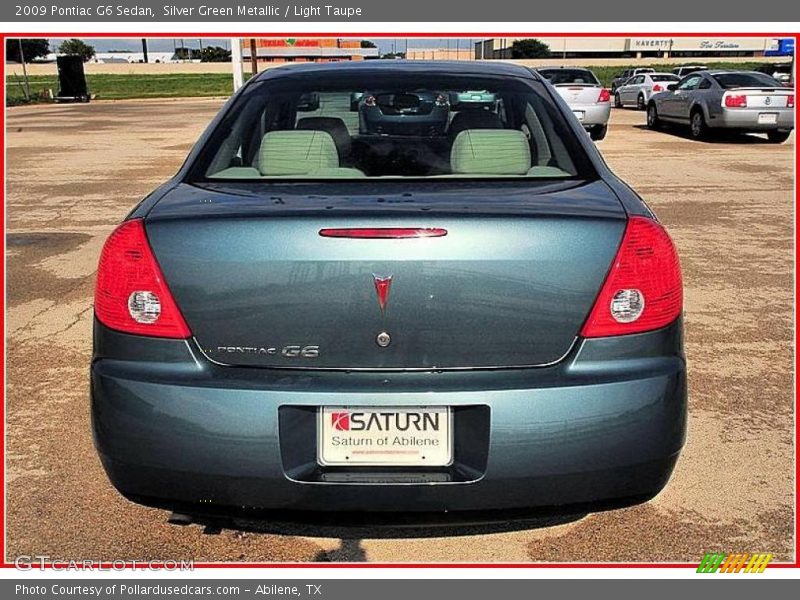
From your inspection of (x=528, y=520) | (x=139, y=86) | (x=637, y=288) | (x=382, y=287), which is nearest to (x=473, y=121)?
(x=637, y=288)

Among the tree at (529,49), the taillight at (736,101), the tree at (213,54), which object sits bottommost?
the tree at (213,54)

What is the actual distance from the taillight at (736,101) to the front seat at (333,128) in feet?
49.3

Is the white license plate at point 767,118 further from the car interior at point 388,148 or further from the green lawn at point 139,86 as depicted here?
the green lawn at point 139,86

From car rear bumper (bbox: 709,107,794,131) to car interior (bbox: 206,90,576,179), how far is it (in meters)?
14.3

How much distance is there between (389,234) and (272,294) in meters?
0.35

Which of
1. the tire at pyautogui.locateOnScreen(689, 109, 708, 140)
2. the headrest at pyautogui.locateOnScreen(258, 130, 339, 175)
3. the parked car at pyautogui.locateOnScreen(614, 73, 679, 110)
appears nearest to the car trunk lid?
the headrest at pyautogui.locateOnScreen(258, 130, 339, 175)

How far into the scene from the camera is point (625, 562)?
2801 mm

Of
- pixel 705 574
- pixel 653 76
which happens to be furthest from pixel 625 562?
pixel 653 76

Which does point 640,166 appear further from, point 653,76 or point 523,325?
point 653,76

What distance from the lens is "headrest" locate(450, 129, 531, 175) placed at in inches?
117

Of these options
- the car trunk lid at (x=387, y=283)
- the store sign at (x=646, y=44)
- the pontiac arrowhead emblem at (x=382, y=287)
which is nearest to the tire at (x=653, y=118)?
the car trunk lid at (x=387, y=283)

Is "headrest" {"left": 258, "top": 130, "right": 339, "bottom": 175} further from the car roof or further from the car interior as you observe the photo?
the car roof

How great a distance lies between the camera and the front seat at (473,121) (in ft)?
11.8

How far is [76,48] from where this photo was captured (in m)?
92.2
